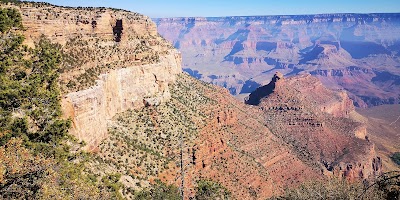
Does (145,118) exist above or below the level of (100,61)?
below

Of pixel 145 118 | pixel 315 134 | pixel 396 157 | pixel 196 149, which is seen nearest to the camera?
pixel 196 149

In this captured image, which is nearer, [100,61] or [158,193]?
[158,193]

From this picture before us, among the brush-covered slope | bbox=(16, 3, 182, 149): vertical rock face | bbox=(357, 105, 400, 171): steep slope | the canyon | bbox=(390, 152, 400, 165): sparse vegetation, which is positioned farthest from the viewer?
bbox=(357, 105, 400, 171): steep slope

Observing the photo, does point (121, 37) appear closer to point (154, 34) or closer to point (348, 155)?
point (154, 34)

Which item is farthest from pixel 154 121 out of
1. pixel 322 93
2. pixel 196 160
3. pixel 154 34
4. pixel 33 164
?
pixel 322 93

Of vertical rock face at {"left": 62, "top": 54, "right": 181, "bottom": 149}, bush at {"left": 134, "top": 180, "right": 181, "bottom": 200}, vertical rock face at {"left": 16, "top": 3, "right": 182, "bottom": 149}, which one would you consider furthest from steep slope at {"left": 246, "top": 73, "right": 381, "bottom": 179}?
bush at {"left": 134, "top": 180, "right": 181, "bottom": 200}

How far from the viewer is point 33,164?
717 inches

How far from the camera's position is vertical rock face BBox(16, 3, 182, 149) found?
3462 centimetres

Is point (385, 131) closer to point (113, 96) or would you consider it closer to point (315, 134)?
point (315, 134)

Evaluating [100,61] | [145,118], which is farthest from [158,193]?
[100,61]

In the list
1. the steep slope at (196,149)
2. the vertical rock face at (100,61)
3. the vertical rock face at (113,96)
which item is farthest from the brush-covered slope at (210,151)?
the vertical rock face at (100,61)

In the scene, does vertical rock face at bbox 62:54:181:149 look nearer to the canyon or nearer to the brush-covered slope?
the canyon

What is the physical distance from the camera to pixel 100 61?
42438mm

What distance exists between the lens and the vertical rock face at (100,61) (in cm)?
3462
